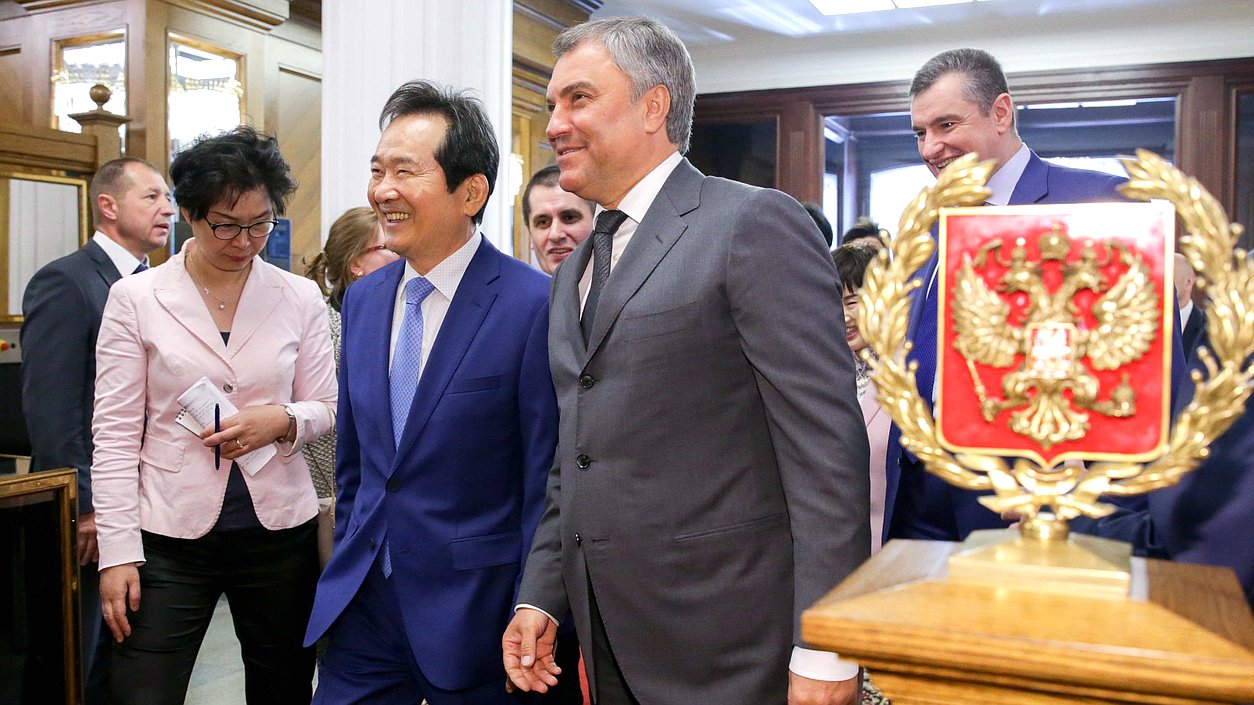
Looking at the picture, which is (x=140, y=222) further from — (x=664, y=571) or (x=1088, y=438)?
(x=1088, y=438)

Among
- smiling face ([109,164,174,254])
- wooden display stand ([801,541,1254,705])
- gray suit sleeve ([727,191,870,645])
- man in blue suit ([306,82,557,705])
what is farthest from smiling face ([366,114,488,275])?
smiling face ([109,164,174,254])

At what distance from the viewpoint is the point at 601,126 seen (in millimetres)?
1701

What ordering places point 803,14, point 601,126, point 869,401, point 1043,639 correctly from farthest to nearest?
point 803,14, point 869,401, point 601,126, point 1043,639

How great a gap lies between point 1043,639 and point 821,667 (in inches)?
26.4

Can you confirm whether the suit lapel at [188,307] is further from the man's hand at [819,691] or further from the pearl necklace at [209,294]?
the man's hand at [819,691]

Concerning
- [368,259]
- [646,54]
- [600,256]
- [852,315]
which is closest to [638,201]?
[600,256]

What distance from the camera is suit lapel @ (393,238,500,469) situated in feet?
6.39

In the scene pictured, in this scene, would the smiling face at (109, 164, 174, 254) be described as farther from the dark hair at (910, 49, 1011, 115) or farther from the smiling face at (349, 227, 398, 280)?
the dark hair at (910, 49, 1011, 115)

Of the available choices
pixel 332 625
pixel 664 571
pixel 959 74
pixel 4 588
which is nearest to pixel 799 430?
pixel 664 571

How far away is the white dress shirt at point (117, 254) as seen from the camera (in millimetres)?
3475

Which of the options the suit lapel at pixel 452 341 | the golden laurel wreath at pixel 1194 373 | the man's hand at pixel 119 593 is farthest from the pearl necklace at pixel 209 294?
the golden laurel wreath at pixel 1194 373

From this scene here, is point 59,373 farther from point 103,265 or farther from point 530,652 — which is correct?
point 530,652

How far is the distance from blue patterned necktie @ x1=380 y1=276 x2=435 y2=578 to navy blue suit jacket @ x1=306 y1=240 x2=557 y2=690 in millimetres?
21

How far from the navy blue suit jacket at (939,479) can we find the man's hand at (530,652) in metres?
0.79
